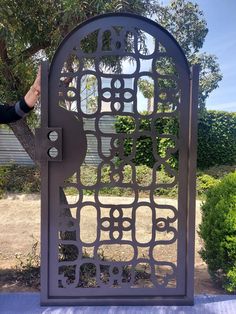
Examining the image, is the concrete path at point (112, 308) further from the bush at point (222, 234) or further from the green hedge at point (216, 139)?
the green hedge at point (216, 139)

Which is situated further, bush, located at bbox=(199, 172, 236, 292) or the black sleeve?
bush, located at bbox=(199, 172, 236, 292)

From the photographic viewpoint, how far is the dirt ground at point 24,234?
2.67 m

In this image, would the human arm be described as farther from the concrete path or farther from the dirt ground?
the dirt ground

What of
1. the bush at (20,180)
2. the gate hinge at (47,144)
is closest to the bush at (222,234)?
the gate hinge at (47,144)

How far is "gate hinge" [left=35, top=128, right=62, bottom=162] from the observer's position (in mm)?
1849

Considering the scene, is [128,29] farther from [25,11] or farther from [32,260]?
[32,260]

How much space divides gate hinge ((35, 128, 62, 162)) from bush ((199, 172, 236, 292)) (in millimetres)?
1171

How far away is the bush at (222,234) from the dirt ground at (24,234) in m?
0.22

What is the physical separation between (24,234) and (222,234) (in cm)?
270

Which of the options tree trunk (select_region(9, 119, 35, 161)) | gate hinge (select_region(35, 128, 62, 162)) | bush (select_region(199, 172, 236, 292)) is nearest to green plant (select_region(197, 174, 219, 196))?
bush (select_region(199, 172, 236, 292))

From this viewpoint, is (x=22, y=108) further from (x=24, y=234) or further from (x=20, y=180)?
(x=20, y=180)

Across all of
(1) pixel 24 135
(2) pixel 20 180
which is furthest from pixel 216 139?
(1) pixel 24 135

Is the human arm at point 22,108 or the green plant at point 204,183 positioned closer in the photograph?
the human arm at point 22,108

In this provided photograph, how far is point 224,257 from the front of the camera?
2.32 m
